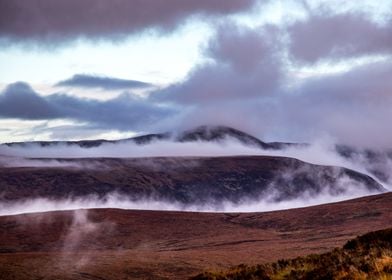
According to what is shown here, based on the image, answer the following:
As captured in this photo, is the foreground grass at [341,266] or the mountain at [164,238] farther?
the mountain at [164,238]

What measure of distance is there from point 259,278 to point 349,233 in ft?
186

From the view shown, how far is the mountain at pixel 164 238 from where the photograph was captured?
56.6 metres

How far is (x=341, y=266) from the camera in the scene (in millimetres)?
20609

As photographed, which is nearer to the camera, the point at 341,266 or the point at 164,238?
the point at 341,266

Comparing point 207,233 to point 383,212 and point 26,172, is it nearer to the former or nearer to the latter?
point 383,212

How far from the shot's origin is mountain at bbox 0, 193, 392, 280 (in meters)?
56.6

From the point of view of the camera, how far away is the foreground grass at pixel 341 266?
1909 centimetres

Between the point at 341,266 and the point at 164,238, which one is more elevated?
the point at 164,238

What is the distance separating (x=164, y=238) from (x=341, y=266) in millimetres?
69989

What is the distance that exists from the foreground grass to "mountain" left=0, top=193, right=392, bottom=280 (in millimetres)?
26048

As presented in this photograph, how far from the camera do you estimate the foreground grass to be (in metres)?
19.1

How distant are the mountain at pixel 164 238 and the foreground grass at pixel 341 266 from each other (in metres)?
26.0

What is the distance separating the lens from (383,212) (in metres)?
90.4

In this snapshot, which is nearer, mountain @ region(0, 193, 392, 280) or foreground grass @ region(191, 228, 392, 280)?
foreground grass @ region(191, 228, 392, 280)
